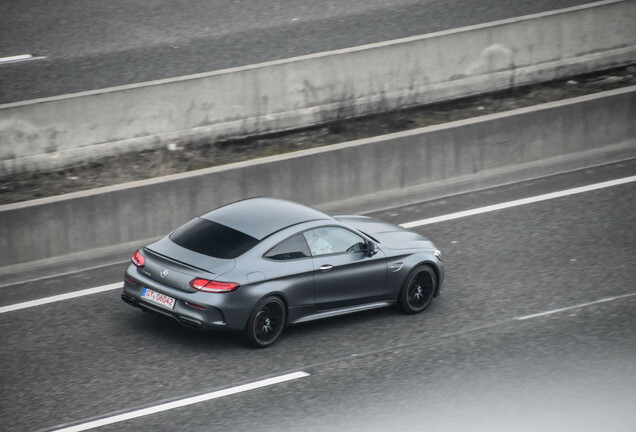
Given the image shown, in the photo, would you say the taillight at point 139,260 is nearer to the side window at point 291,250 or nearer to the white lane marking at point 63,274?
the side window at point 291,250

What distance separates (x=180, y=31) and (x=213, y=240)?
36.6ft

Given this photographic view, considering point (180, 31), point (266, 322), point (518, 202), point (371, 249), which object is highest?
point (180, 31)

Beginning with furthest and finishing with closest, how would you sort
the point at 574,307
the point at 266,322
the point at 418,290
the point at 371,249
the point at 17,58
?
the point at 17,58 → the point at 418,290 → the point at 574,307 → the point at 371,249 → the point at 266,322

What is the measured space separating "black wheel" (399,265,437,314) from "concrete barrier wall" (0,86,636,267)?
316 cm

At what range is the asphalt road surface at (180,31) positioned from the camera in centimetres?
1842

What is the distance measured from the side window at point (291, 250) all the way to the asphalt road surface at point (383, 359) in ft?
2.97

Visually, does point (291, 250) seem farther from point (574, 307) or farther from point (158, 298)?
point (574, 307)

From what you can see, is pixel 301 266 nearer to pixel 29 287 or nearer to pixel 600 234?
pixel 29 287

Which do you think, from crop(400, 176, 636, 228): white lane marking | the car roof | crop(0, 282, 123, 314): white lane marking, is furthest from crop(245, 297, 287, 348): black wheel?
crop(400, 176, 636, 228): white lane marking

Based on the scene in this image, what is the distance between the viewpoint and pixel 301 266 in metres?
10.5

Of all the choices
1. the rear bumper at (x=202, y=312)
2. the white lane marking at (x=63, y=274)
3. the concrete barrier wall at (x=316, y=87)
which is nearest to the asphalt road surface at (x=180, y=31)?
the concrete barrier wall at (x=316, y=87)

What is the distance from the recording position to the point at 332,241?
429 inches

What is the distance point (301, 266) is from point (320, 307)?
21.8 inches

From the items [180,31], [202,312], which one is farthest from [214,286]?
[180,31]
